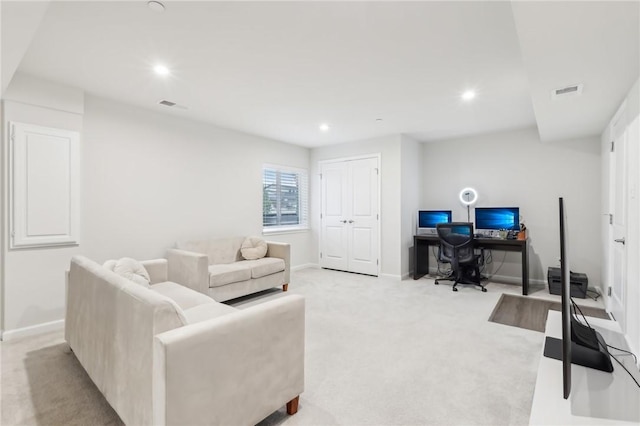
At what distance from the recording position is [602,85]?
2365 millimetres


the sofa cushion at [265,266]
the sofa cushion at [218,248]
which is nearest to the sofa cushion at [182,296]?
the sofa cushion at [218,248]

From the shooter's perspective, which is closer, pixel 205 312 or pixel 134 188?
pixel 205 312

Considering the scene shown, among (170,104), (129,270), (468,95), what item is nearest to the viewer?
(129,270)

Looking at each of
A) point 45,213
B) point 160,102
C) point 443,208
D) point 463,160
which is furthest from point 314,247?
point 45,213

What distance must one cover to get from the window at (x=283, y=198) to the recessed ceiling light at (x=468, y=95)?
10.6 ft

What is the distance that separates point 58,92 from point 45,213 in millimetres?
1194

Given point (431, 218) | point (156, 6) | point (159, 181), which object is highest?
point (156, 6)

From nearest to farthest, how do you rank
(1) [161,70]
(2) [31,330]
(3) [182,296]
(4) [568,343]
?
(4) [568,343] → (3) [182,296] → (1) [161,70] → (2) [31,330]

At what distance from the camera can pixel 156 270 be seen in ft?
10.5

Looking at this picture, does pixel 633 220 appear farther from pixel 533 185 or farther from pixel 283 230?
pixel 283 230

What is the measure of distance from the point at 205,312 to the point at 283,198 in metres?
3.69

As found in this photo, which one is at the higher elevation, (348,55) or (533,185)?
(348,55)

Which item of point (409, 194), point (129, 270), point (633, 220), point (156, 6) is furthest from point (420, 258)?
point (156, 6)

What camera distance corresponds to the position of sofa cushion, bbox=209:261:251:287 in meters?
3.56
